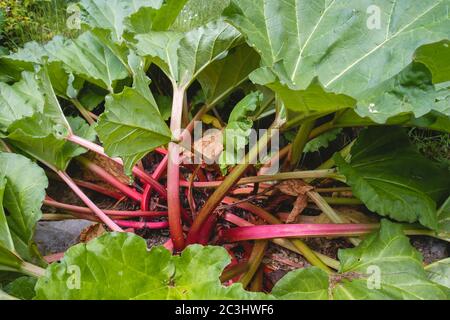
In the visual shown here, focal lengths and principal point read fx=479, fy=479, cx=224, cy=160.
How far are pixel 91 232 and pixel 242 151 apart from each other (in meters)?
0.54

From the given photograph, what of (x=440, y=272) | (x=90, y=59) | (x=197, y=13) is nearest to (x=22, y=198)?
(x=90, y=59)

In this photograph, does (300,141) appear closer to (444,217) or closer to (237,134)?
(237,134)

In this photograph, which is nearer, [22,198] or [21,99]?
[22,198]

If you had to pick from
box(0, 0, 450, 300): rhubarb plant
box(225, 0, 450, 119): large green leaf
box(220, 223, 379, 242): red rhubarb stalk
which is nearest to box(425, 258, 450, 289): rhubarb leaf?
box(0, 0, 450, 300): rhubarb plant

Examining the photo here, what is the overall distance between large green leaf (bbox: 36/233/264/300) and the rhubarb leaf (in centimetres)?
49

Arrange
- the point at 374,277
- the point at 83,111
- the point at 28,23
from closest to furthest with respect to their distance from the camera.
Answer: the point at 374,277 < the point at 83,111 < the point at 28,23

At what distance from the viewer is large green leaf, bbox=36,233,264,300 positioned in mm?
921

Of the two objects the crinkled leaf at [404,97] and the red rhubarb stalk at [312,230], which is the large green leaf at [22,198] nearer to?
the red rhubarb stalk at [312,230]

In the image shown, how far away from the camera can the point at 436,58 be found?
38.5 inches

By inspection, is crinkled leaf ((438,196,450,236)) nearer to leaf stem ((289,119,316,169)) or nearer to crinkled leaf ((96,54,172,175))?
leaf stem ((289,119,316,169))

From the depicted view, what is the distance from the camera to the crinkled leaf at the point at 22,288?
1.09 metres
